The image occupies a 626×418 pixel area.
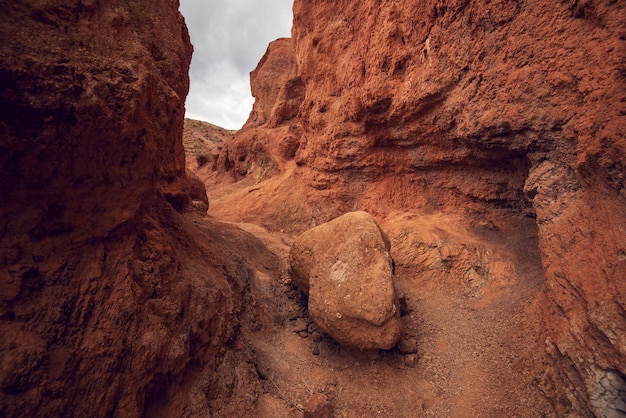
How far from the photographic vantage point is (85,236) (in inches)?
114

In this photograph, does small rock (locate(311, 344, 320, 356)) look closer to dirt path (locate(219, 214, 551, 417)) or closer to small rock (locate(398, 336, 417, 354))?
dirt path (locate(219, 214, 551, 417))

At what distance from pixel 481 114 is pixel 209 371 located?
651 centimetres

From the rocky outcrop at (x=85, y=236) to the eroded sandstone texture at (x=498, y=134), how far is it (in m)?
4.63

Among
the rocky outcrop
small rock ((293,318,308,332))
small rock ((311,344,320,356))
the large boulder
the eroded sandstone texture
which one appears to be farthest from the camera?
small rock ((293,318,308,332))

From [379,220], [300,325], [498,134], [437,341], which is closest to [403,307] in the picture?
[437,341]

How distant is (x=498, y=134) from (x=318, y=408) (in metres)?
5.67

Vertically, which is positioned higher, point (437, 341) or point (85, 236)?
point (85, 236)

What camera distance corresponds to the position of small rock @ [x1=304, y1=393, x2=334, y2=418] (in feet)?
11.7

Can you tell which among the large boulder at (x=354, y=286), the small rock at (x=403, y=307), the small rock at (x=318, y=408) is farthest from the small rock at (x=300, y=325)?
the small rock at (x=403, y=307)

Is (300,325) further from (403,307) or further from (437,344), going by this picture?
(437,344)

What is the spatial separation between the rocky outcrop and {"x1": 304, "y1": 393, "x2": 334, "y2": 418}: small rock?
3.26 feet

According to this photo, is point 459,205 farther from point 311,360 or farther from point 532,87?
point 311,360

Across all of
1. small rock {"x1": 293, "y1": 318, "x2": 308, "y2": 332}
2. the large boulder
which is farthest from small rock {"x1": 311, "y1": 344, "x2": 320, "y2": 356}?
the large boulder

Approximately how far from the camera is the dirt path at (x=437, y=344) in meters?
3.92
